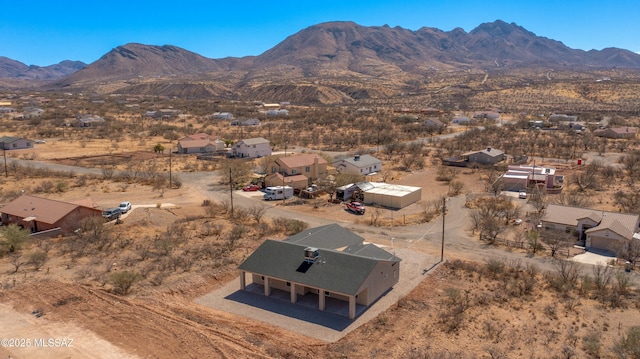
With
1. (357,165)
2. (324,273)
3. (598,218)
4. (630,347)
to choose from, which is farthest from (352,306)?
(357,165)

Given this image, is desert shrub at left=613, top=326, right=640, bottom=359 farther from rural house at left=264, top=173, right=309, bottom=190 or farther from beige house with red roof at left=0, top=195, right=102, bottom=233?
rural house at left=264, top=173, right=309, bottom=190

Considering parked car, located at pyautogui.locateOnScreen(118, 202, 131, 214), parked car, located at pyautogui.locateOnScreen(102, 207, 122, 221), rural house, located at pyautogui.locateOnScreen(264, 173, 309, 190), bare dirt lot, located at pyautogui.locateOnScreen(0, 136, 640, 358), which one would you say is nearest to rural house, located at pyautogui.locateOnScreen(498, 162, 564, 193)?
rural house, located at pyautogui.locateOnScreen(264, 173, 309, 190)

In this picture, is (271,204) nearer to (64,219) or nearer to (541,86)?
(64,219)

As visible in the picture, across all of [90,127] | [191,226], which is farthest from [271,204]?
[90,127]

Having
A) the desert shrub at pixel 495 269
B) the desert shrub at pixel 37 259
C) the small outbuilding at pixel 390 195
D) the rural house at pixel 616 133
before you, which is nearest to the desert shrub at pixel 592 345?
the desert shrub at pixel 495 269

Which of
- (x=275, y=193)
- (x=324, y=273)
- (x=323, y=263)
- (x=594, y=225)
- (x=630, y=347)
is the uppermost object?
(x=323, y=263)

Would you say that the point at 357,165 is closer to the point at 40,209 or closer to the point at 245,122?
the point at 40,209
